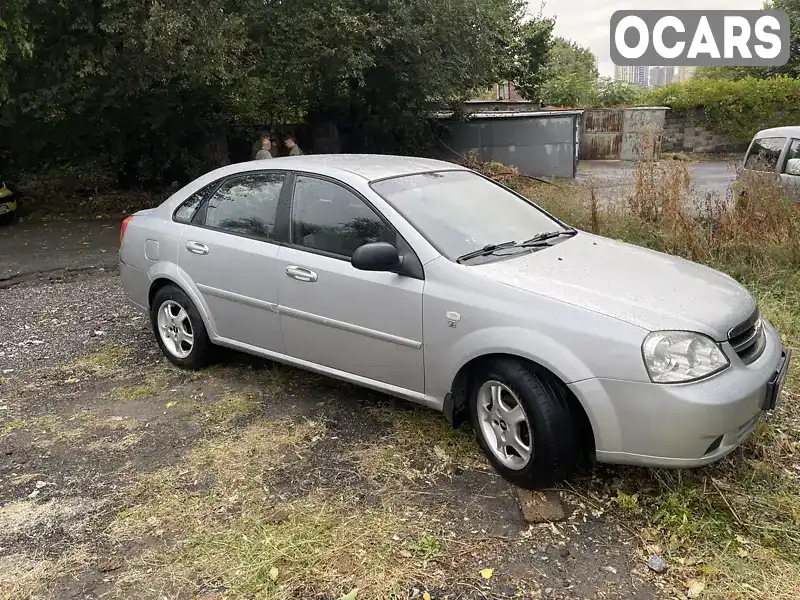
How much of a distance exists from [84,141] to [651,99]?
20.5 meters

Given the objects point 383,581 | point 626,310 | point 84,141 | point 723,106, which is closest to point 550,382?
point 626,310

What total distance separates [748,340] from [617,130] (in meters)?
22.1

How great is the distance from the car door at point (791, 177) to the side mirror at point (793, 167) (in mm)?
23

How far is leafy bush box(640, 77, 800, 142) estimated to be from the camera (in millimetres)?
23828

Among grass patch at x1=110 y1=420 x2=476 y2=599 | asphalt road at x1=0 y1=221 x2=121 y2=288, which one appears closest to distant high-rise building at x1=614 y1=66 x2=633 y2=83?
asphalt road at x1=0 y1=221 x2=121 y2=288

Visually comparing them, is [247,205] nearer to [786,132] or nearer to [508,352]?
[508,352]

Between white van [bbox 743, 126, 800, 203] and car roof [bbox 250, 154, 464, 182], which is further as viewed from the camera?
white van [bbox 743, 126, 800, 203]

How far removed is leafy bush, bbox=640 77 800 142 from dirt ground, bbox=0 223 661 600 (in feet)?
79.4

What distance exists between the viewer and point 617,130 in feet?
78.1

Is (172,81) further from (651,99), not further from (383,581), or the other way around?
(651,99)

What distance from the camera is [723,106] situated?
2466 centimetres

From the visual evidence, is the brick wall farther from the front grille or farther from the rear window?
the front grille

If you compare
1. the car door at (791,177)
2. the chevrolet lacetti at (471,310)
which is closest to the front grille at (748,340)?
the chevrolet lacetti at (471,310)

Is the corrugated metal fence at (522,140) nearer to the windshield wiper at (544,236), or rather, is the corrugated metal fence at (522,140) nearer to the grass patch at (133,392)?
the windshield wiper at (544,236)
